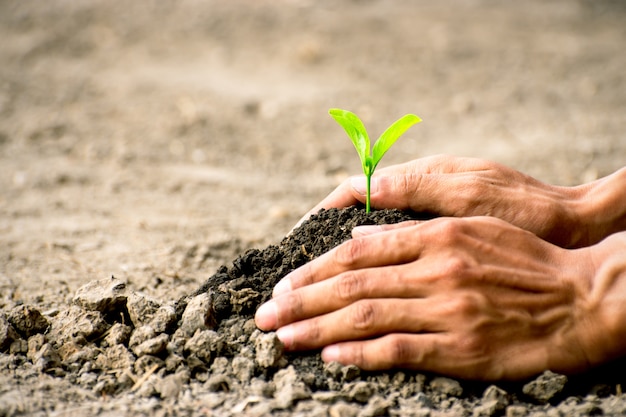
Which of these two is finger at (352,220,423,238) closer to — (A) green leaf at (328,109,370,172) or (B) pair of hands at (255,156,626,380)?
(B) pair of hands at (255,156,626,380)

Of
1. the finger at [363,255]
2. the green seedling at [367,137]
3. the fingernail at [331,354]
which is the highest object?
the green seedling at [367,137]

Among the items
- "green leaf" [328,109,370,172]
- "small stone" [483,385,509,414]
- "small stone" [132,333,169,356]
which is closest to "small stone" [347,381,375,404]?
"small stone" [483,385,509,414]

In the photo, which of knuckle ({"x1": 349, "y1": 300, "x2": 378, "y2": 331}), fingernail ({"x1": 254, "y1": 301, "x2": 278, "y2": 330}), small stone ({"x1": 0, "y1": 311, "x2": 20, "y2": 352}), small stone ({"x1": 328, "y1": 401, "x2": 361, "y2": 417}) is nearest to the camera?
small stone ({"x1": 328, "y1": 401, "x2": 361, "y2": 417})

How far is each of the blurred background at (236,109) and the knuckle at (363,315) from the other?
111cm

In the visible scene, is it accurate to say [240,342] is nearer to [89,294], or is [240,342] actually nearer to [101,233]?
[89,294]

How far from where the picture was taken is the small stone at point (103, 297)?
2.17 m

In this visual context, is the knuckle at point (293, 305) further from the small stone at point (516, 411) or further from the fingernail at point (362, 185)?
the small stone at point (516, 411)

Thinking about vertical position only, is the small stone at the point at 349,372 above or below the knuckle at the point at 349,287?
below

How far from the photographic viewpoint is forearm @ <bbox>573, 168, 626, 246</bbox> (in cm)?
235

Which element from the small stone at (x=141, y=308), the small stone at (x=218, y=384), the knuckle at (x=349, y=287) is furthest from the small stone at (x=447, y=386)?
the small stone at (x=141, y=308)

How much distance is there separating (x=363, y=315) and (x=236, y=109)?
13.3 feet

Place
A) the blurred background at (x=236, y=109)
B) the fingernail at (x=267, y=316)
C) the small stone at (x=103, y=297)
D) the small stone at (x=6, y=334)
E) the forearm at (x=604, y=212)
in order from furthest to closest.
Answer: the blurred background at (x=236, y=109) → the forearm at (x=604, y=212) → the small stone at (x=103, y=297) → the small stone at (x=6, y=334) → the fingernail at (x=267, y=316)

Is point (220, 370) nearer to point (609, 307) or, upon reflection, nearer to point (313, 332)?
point (313, 332)

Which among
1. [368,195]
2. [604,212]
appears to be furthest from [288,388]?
[604,212]
